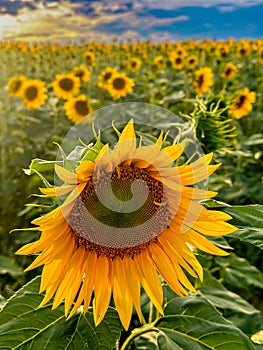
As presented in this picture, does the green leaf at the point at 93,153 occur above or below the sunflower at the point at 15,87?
above

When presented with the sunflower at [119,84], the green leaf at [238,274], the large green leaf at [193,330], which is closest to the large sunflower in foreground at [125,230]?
the large green leaf at [193,330]

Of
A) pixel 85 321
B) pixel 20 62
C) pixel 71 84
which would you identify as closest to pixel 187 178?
pixel 85 321

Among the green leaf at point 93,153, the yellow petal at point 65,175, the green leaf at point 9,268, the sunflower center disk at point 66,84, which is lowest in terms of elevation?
the green leaf at point 9,268

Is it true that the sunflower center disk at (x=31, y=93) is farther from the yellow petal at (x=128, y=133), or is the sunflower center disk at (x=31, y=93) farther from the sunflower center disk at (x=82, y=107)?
the yellow petal at (x=128, y=133)

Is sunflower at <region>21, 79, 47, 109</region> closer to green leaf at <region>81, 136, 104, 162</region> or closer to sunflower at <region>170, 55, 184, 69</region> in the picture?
sunflower at <region>170, 55, 184, 69</region>

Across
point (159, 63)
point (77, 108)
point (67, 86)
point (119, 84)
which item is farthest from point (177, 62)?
point (77, 108)
